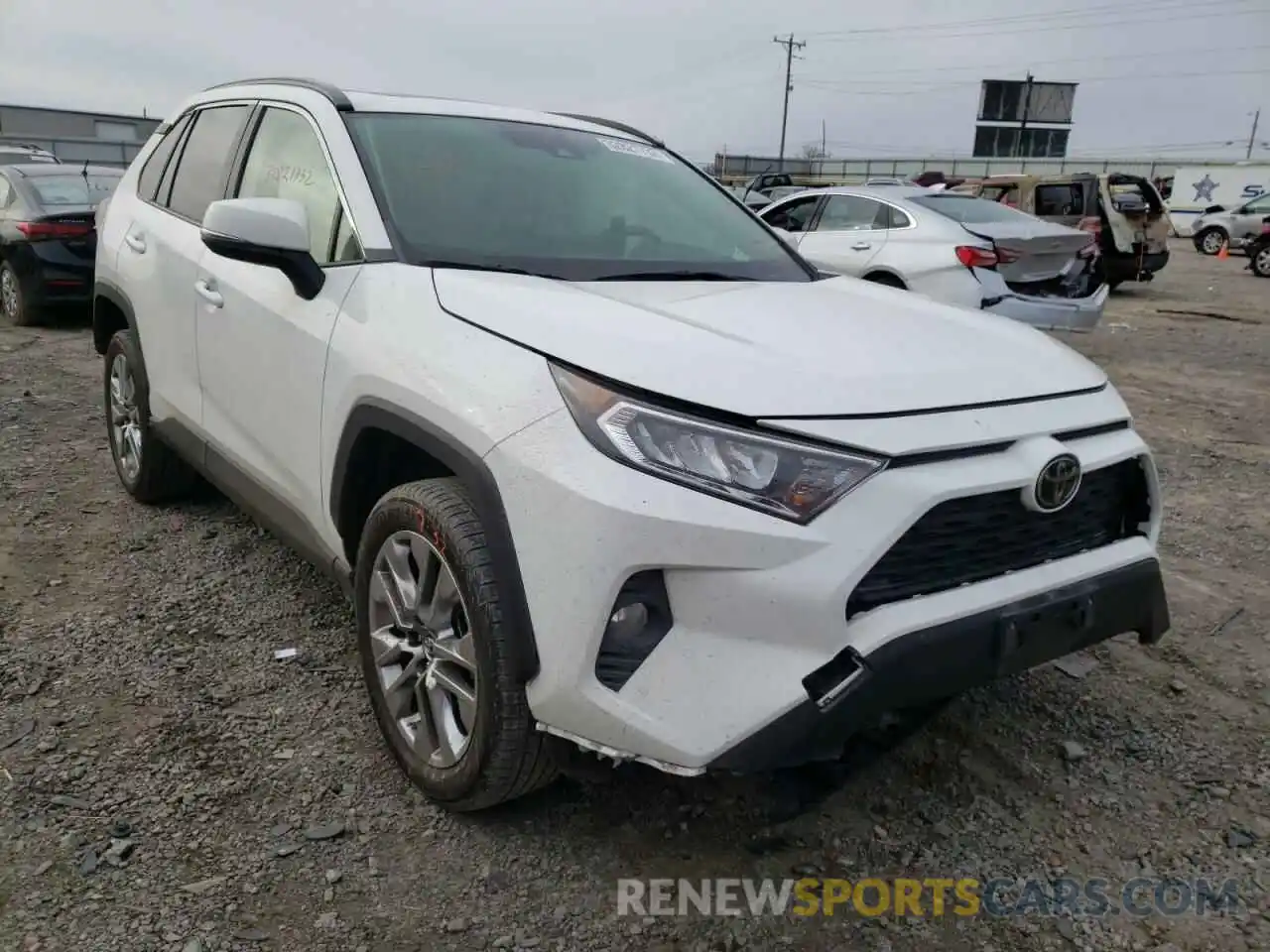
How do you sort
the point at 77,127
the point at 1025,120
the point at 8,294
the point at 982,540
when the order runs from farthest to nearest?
1. the point at 1025,120
2. the point at 77,127
3. the point at 8,294
4. the point at 982,540

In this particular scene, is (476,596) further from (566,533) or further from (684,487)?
(684,487)

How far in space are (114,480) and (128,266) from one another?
127 cm

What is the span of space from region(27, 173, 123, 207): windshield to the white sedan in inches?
256

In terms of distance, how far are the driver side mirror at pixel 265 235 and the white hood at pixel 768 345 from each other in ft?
1.43

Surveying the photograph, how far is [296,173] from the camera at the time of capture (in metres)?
3.04

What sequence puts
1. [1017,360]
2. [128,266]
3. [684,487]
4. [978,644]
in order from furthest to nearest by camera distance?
[128,266], [1017,360], [978,644], [684,487]

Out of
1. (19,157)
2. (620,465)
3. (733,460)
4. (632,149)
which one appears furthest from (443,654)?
(19,157)

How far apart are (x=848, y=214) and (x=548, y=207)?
22.6ft

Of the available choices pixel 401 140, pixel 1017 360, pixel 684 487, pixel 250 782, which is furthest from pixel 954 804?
pixel 401 140

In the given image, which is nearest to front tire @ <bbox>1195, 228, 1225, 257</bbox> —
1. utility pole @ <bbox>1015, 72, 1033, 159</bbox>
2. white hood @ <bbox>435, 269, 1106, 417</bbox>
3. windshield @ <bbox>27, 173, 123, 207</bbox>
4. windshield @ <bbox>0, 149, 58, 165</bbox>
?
windshield @ <bbox>27, 173, 123, 207</bbox>

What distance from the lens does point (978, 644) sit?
6.56 ft

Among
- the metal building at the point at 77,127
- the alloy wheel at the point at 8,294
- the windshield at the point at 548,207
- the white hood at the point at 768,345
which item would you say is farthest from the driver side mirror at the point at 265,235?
the metal building at the point at 77,127

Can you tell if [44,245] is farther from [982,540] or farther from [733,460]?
[982,540]

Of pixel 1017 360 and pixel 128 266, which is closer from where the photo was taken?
pixel 1017 360
